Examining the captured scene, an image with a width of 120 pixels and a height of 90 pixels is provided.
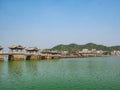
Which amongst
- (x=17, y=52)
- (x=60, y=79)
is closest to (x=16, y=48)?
(x=17, y=52)

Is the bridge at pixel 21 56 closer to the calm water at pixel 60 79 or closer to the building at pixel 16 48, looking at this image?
the building at pixel 16 48

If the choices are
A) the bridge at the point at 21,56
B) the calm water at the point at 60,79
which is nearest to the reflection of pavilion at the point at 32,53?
the bridge at the point at 21,56

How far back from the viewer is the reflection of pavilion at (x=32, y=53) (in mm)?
75656

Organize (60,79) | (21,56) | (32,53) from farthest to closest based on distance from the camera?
(32,53)
(21,56)
(60,79)

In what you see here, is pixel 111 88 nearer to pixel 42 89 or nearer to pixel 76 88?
pixel 76 88

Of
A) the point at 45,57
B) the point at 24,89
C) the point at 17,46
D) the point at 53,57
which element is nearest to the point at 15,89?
the point at 24,89

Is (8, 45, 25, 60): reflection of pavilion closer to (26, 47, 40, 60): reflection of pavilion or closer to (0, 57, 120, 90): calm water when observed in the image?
(26, 47, 40, 60): reflection of pavilion

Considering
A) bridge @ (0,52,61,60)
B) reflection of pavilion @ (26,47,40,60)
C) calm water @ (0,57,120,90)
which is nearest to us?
calm water @ (0,57,120,90)

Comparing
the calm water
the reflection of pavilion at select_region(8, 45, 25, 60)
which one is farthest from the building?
the calm water

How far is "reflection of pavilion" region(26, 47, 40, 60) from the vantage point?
75.7 m

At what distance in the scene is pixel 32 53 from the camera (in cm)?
7656

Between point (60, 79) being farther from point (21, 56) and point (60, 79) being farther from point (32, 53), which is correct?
point (32, 53)

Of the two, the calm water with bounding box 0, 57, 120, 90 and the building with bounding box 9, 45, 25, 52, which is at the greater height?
the building with bounding box 9, 45, 25, 52

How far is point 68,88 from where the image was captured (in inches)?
777
